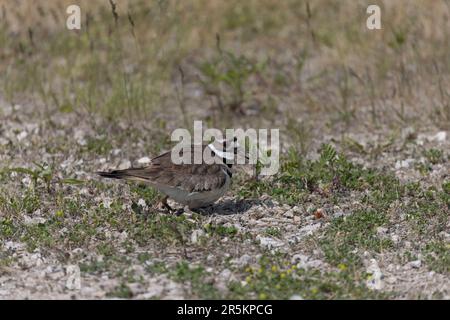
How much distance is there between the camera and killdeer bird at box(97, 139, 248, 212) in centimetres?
777

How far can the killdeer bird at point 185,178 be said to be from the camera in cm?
777

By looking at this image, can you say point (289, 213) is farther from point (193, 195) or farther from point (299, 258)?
point (299, 258)

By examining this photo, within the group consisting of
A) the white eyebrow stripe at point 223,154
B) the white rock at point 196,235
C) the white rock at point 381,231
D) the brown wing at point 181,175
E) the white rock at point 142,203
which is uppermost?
the white eyebrow stripe at point 223,154

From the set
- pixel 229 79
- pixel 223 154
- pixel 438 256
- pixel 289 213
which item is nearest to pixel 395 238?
pixel 438 256

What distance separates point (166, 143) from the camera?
10242mm

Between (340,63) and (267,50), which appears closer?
(340,63)

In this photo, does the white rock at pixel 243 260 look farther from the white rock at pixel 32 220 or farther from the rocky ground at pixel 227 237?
the white rock at pixel 32 220

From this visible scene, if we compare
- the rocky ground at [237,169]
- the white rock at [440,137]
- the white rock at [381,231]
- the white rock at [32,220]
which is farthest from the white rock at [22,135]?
the white rock at [440,137]

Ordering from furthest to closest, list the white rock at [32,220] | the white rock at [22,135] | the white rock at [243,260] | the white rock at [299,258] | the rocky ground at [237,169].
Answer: the white rock at [22,135] < the white rock at [32,220] < the white rock at [299,258] < the white rock at [243,260] < the rocky ground at [237,169]

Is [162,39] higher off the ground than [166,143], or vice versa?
[162,39]

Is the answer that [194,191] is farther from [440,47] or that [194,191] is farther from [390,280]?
[440,47]

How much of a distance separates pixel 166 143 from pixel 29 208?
2.56 metres

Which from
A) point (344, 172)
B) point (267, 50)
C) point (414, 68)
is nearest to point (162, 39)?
point (267, 50)

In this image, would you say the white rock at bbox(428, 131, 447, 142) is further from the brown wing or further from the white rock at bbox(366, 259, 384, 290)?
the white rock at bbox(366, 259, 384, 290)
